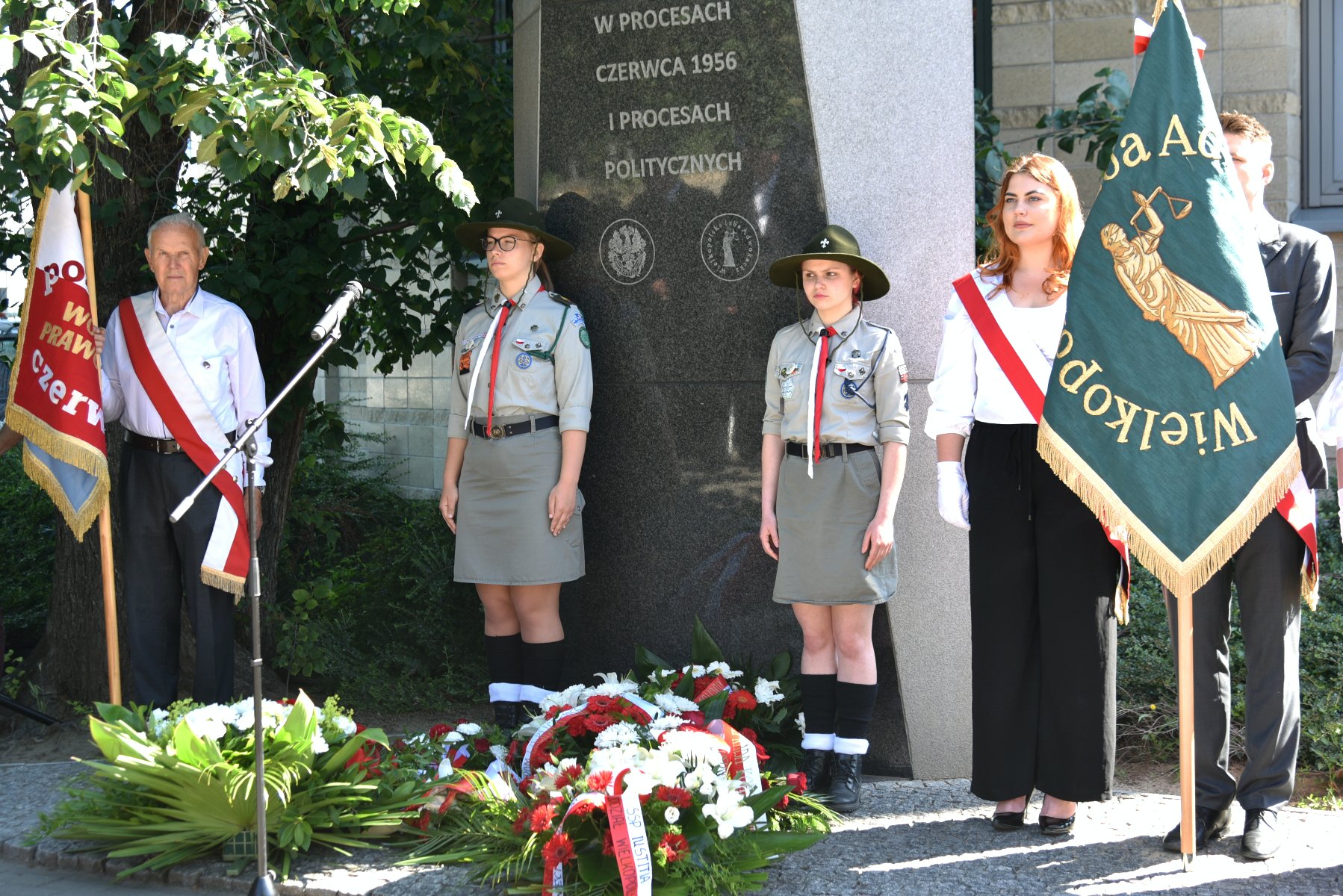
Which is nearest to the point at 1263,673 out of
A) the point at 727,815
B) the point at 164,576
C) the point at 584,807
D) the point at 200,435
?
the point at 727,815

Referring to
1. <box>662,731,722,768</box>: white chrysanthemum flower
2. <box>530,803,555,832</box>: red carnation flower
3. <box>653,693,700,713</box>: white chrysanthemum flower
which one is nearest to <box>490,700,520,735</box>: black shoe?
<box>653,693,700,713</box>: white chrysanthemum flower

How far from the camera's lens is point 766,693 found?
489 centimetres

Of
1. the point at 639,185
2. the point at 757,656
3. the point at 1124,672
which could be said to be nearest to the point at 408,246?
the point at 639,185

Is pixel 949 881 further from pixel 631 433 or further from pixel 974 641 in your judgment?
pixel 631 433

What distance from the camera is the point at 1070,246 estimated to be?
415cm

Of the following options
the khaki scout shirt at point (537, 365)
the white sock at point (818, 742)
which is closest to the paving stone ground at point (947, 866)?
the white sock at point (818, 742)

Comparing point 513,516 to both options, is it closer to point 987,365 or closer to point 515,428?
point 515,428

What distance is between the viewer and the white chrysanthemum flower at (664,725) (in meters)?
4.29

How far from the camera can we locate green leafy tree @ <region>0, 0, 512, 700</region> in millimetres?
4301

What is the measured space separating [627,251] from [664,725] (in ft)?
6.53

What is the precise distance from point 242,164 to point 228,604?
162 cm

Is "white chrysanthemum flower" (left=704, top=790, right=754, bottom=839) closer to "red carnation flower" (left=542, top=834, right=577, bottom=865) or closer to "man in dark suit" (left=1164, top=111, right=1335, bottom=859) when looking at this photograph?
"red carnation flower" (left=542, top=834, right=577, bottom=865)

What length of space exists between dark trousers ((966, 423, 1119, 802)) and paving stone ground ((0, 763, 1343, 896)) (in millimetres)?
190

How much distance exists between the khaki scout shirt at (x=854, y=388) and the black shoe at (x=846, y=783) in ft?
3.35
